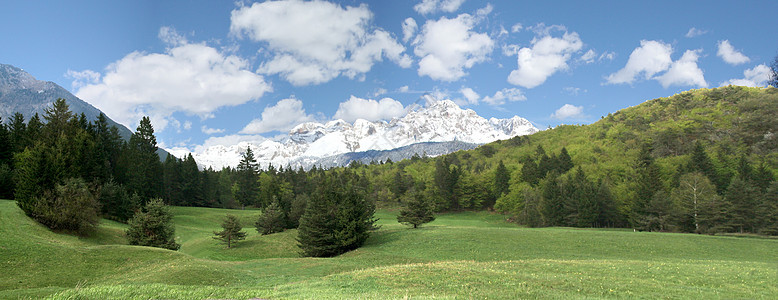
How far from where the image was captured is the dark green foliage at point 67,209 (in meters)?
32.7

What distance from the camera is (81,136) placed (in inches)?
1842

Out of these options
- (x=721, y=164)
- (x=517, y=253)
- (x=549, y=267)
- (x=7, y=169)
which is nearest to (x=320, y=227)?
(x=517, y=253)

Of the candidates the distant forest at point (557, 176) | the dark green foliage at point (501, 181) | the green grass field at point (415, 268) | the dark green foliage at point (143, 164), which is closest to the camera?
the green grass field at point (415, 268)

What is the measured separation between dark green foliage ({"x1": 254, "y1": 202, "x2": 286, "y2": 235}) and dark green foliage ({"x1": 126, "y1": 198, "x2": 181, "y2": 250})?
582 inches

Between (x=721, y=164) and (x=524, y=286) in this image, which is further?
(x=721, y=164)

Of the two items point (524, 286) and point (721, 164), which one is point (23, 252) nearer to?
point (524, 286)

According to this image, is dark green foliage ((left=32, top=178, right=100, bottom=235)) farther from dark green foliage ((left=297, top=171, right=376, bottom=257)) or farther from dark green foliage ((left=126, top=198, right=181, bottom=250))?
dark green foliage ((left=297, top=171, right=376, bottom=257))

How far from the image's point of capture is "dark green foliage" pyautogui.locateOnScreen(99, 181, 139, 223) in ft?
170

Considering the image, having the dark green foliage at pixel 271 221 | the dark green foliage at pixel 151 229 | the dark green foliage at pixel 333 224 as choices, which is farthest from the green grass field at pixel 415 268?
the dark green foliage at pixel 271 221

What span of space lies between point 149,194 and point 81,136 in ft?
76.7

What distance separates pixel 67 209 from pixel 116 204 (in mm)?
23509

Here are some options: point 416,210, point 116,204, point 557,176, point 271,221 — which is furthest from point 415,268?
point 557,176

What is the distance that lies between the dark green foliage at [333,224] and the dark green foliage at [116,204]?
3269cm

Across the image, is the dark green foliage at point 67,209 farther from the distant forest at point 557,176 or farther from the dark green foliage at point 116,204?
the dark green foliage at point 116,204
